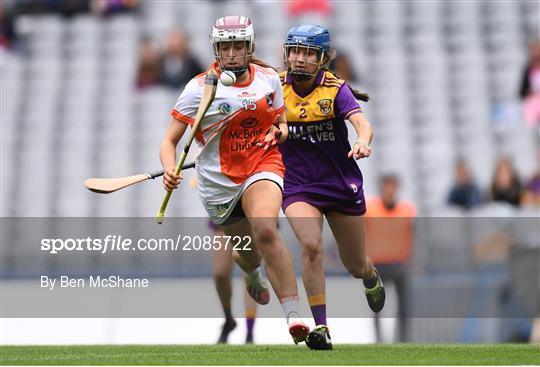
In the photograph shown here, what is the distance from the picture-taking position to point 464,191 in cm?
1502

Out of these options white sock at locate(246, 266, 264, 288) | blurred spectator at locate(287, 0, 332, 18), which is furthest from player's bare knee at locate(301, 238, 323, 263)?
blurred spectator at locate(287, 0, 332, 18)

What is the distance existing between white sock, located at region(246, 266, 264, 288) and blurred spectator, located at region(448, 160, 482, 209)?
6.53 m

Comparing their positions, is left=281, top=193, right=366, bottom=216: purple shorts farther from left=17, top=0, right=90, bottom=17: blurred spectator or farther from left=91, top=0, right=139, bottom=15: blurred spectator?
left=17, top=0, right=90, bottom=17: blurred spectator

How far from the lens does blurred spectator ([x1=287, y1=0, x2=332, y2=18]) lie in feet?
61.1

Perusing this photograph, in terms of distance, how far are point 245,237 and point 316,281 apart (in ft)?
1.74

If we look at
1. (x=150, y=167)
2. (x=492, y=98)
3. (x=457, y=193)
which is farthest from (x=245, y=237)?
(x=492, y=98)

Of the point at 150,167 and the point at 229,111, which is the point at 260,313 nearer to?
the point at 229,111

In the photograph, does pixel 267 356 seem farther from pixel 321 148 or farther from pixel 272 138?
pixel 321 148

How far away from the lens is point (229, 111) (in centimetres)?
767

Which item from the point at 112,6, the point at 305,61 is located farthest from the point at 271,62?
the point at 305,61

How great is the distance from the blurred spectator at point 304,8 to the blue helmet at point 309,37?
1053cm

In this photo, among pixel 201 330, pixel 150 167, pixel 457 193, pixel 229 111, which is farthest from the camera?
pixel 150 167

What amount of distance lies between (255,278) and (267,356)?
3.87ft

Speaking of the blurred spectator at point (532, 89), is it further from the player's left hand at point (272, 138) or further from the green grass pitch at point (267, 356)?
the player's left hand at point (272, 138)
